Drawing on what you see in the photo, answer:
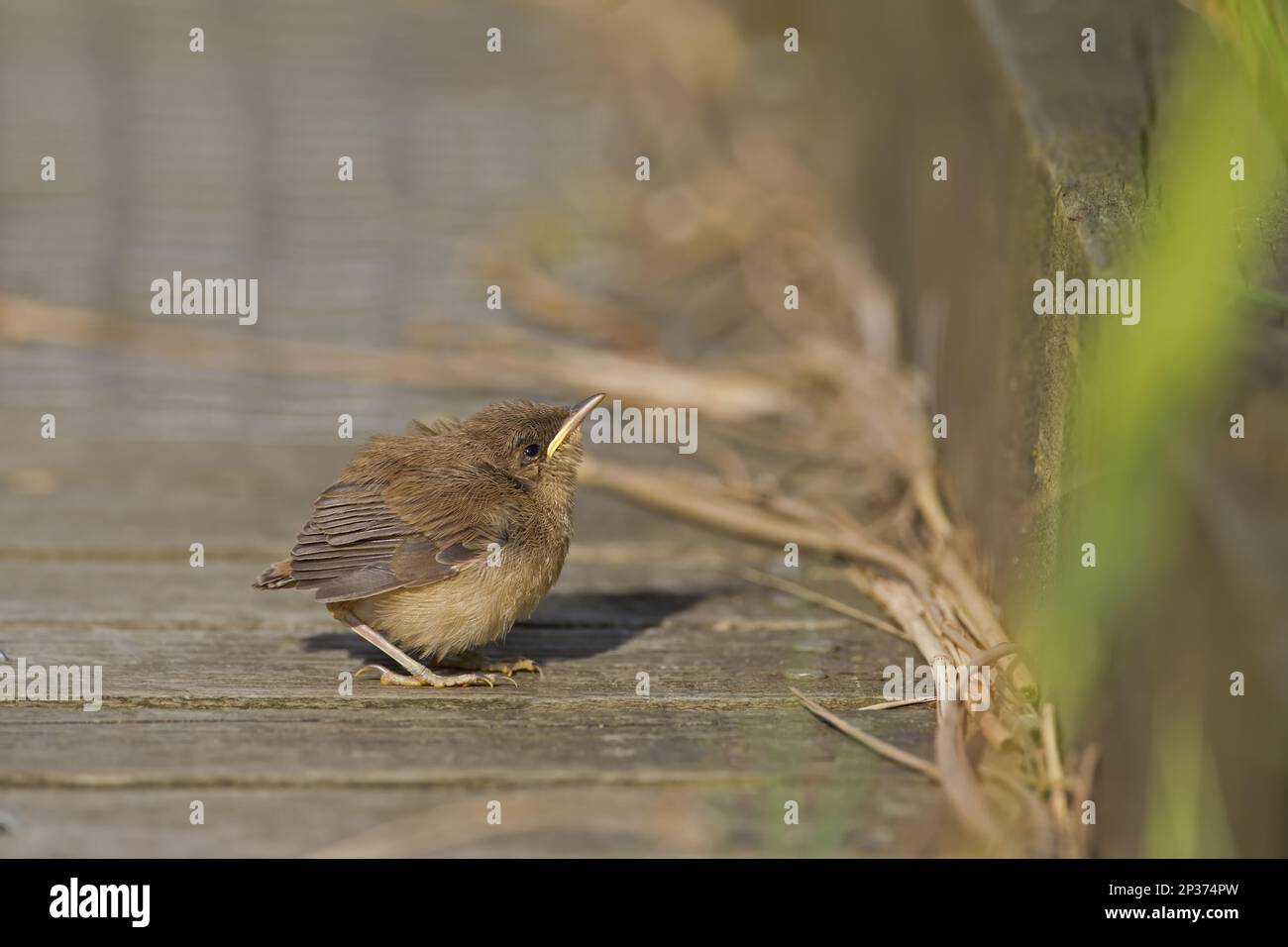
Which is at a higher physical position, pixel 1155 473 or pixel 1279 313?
pixel 1279 313

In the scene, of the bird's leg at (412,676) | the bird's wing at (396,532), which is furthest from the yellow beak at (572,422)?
the bird's leg at (412,676)

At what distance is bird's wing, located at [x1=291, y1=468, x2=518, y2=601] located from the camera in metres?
4.61

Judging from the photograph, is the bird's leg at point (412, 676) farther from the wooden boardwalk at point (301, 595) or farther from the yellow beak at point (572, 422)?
the yellow beak at point (572, 422)

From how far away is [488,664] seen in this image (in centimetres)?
483

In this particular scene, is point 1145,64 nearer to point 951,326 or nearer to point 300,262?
point 951,326

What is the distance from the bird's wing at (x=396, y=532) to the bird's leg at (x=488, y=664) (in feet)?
1.17

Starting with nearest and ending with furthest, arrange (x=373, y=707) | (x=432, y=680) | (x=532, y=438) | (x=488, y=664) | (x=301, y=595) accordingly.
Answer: (x=373, y=707) < (x=432, y=680) < (x=488, y=664) < (x=532, y=438) < (x=301, y=595)

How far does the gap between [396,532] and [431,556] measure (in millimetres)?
149

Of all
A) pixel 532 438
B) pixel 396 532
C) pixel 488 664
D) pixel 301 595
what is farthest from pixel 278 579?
pixel 532 438

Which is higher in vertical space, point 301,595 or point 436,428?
point 436,428

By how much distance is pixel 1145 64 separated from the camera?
5.38 meters

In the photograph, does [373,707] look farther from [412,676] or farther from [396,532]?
[396,532]

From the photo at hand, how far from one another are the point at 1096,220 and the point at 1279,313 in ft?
2.23
